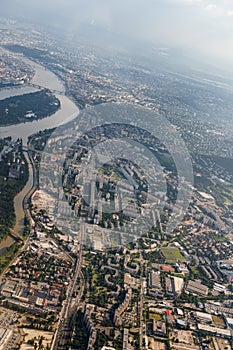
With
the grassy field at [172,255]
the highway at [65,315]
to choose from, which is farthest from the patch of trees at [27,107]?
the highway at [65,315]

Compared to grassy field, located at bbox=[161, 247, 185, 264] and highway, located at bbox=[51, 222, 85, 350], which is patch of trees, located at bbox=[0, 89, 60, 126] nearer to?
grassy field, located at bbox=[161, 247, 185, 264]

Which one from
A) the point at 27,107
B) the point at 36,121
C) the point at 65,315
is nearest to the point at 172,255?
the point at 65,315

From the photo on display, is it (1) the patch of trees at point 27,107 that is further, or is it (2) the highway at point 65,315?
(1) the patch of trees at point 27,107

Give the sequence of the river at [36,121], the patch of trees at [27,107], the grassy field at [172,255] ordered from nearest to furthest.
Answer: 1. the grassy field at [172,255]
2. the river at [36,121]
3. the patch of trees at [27,107]

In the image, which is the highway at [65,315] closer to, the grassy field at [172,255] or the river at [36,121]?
the river at [36,121]

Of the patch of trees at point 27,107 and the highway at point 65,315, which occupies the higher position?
the patch of trees at point 27,107

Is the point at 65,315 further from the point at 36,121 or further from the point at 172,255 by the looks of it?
the point at 36,121

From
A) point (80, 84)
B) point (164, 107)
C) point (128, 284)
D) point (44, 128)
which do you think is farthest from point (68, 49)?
point (128, 284)
